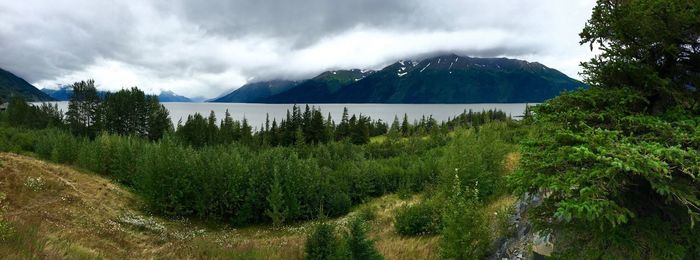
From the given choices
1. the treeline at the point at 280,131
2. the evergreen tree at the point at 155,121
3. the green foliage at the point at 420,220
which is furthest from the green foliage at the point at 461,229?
the evergreen tree at the point at 155,121

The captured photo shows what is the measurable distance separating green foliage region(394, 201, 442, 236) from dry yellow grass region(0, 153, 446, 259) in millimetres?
717

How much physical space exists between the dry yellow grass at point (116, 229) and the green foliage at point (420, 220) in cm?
72

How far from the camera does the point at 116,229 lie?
880 inches

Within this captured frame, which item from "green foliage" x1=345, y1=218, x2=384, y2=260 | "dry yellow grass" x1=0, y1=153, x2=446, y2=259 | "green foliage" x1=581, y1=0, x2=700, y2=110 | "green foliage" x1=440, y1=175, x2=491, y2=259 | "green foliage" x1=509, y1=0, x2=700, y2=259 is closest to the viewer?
"green foliage" x1=509, y1=0, x2=700, y2=259

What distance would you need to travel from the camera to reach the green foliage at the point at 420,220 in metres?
→ 20.3

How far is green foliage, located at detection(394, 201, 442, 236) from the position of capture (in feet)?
66.5

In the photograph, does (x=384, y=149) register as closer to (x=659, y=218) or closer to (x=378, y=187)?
(x=378, y=187)

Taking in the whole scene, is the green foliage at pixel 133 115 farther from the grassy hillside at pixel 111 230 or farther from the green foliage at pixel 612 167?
the green foliage at pixel 612 167

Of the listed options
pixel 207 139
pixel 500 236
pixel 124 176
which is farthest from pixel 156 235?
pixel 207 139

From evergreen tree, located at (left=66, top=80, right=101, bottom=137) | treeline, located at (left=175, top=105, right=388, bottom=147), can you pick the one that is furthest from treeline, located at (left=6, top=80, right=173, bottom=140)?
treeline, located at (left=175, top=105, right=388, bottom=147)

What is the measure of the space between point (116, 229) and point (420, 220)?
18094 millimetres

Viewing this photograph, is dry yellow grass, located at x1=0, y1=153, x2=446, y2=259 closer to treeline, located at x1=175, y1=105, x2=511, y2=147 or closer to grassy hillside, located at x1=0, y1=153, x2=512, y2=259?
grassy hillside, located at x1=0, y1=153, x2=512, y2=259

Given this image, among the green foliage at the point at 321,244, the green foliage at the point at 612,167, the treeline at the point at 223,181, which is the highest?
the green foliage at the point at 612,167

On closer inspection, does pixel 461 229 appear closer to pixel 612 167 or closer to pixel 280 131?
pixel 612 167
